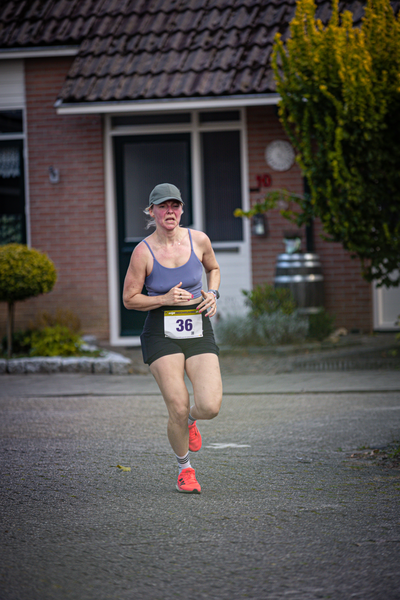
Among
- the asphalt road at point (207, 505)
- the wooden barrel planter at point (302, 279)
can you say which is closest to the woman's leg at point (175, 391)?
the asphalt road at point (207, 505)

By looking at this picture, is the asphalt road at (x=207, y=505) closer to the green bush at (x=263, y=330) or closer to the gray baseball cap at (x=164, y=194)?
the gray baseball cap at (x=164, y=194)

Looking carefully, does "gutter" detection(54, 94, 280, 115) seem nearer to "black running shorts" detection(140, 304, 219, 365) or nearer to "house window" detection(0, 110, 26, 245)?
"house window" detection(0, 110, 26, 245)

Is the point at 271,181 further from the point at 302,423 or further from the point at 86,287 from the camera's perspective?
the point at 302,423

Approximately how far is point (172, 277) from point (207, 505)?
1379mm

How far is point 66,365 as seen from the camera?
34.4 ft

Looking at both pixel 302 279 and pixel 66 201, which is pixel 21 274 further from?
pixel 302 279

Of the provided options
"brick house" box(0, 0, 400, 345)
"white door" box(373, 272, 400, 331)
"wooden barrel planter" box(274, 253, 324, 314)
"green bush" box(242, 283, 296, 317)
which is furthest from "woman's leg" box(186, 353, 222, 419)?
"white door" box(373, 272, 400, 331)

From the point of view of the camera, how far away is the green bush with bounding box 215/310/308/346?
11250 mm

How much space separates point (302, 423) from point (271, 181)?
20.3ft

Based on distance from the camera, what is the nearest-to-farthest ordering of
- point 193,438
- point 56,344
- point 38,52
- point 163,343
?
1. point 163,343
2. point 193,438
3. point 56,344
4. point 38,52

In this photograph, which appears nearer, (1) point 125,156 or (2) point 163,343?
(2) point 163,343

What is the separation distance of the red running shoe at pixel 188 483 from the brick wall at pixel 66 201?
8.00 metres

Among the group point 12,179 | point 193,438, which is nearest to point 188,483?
point 193,438

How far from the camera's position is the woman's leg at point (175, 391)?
16.4 ft
